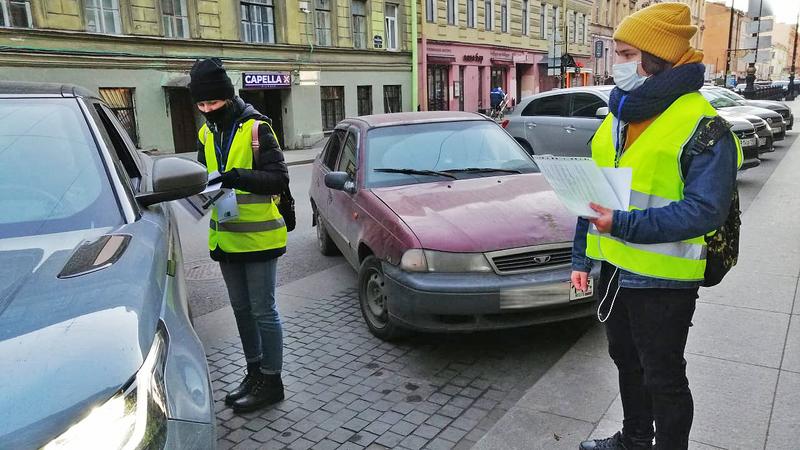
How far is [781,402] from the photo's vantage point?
3219 mm

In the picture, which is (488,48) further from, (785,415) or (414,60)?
(785,415)

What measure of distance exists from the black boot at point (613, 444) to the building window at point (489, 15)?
33.9m

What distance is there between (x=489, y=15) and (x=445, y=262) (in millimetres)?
33420

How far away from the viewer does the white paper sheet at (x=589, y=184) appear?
7.19 ft

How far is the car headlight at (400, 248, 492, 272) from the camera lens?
153 inches

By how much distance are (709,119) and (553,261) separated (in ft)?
6.45

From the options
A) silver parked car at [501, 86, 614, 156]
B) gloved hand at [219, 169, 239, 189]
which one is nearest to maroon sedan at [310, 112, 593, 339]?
gloved hand at [219, 169, 239, 189]

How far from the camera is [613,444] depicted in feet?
9.29

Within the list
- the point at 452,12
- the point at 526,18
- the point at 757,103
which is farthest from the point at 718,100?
the point at 526,18

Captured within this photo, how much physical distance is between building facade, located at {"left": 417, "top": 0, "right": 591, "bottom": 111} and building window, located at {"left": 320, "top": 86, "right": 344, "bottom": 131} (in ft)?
17.6

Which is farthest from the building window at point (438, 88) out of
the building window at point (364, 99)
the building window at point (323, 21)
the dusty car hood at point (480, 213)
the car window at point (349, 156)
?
the dusty car hood at point (480, 213)

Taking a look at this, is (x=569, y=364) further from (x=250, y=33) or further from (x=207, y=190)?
(x=250, y=33)

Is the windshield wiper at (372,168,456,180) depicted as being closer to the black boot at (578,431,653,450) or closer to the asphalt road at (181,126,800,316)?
the asphalt road at (181,126,800,316)

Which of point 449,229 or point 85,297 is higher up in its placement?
point 85,297
